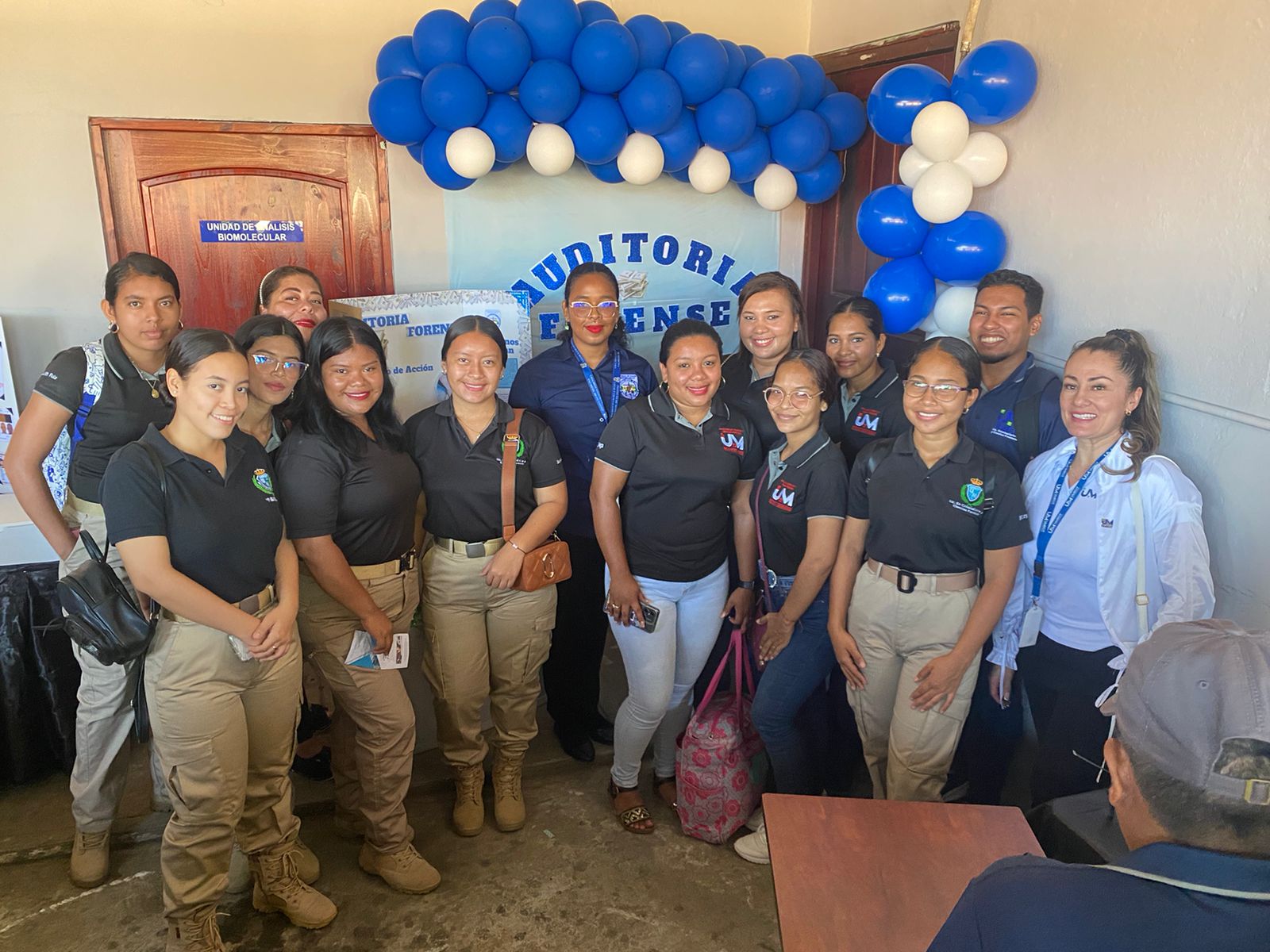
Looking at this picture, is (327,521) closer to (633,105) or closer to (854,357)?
(854,357)

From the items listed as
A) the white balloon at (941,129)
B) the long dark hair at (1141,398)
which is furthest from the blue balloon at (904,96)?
the long dark hair at (1141,398)

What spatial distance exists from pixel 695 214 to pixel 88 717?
315 centimetres

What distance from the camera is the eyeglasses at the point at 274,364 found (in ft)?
7.24

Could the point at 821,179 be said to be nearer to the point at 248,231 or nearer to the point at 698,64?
the point at 698,64

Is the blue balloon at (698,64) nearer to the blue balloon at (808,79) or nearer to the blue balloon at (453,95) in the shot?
the blue balloon at (808,79)

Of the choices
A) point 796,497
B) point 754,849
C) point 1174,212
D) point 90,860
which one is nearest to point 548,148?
point 796,497

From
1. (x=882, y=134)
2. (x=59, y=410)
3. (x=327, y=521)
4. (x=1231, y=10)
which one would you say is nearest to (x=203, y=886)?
(x=327, y=521)

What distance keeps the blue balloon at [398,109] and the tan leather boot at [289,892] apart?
242 centimetres

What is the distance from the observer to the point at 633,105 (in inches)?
127

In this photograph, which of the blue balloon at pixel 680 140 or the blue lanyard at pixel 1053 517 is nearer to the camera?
the blue lanyard at pixel 1053 517

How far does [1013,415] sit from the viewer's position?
2.58m

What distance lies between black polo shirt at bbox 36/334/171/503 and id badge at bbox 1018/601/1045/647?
2382 millimetres

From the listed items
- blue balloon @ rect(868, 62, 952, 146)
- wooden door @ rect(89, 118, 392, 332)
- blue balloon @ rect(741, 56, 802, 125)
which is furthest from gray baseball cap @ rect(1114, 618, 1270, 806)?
wooden door @ rect(89, 118, 392, 332)

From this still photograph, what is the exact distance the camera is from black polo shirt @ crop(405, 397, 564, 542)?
2.50 meters
